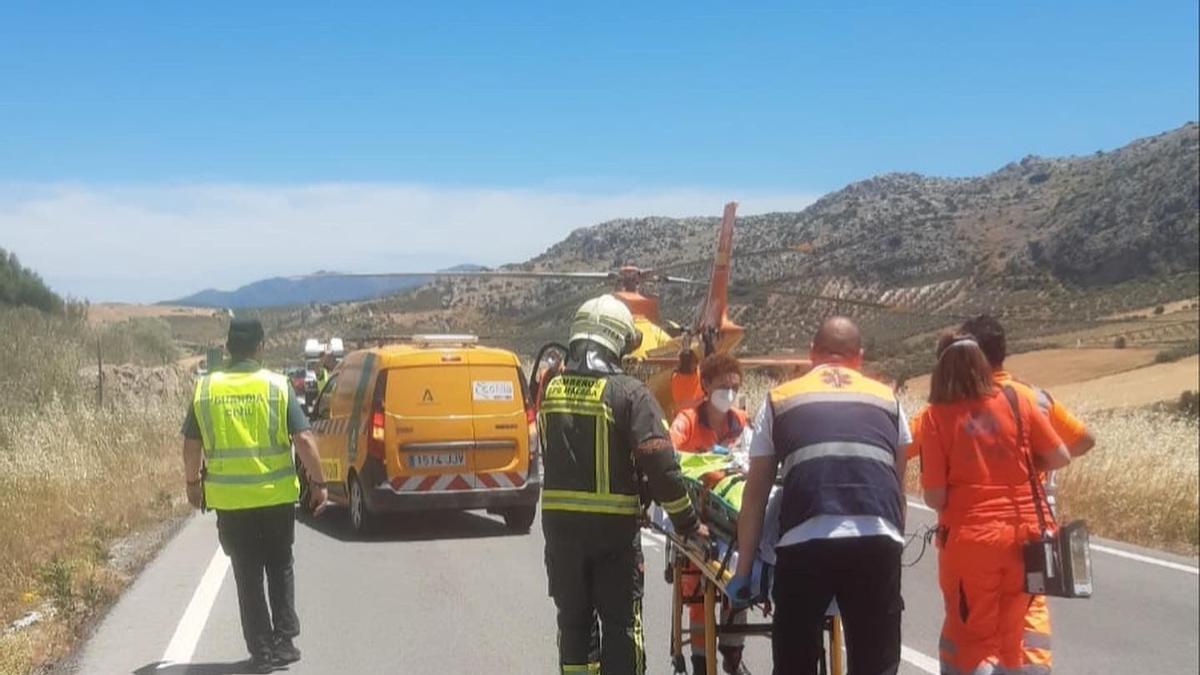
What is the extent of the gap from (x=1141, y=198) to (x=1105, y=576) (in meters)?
94.3

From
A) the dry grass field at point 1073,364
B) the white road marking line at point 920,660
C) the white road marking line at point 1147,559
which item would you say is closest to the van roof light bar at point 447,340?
the white road marking line at point 1147,559

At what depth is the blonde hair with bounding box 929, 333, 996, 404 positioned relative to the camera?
219 inches

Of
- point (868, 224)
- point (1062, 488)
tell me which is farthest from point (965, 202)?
point (1062, 488)

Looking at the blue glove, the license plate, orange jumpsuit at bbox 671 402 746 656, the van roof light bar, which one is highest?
the van roof light bar

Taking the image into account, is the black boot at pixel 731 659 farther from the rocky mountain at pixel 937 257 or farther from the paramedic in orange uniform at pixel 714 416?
the rocky mountain at pixel 937 257

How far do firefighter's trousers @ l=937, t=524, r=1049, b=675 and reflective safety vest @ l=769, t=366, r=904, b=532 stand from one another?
0.70 meters

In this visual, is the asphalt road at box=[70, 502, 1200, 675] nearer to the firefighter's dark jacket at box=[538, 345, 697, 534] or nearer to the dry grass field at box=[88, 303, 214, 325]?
the firefighter's dark jacket at box=[538, 345, 697, 534]

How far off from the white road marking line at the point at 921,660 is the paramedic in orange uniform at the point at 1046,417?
1698mm

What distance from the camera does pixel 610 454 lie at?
5.40m

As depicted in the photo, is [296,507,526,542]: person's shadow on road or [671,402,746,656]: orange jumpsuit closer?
[671,402,746,656]: orange jumpsuit

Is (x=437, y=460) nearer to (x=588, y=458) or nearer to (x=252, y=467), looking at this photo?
(x=252, y=467)

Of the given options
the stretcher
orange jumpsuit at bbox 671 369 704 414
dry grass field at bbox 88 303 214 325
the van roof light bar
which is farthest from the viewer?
dry grass field at bbox 88 303 214 325

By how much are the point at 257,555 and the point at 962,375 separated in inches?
160

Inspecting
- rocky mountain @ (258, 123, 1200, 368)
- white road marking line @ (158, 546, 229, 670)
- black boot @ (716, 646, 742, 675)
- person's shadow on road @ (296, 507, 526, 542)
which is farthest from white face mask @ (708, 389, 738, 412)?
rocky mountain @ (258, 123, 1200, 368)
